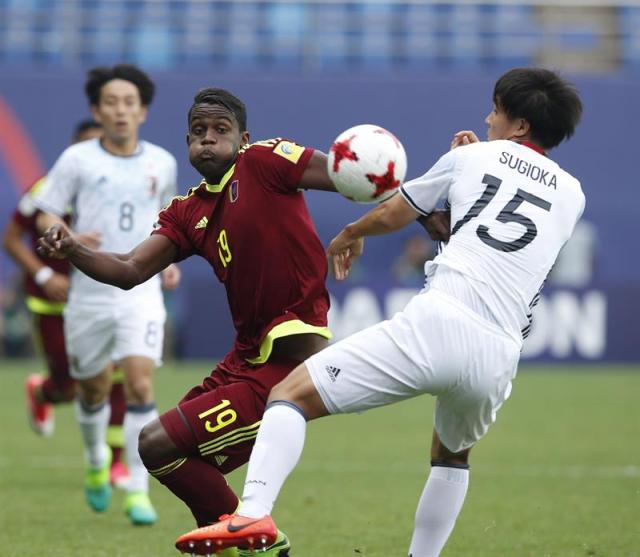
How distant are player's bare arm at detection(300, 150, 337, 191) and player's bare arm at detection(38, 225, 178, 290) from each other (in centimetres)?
79

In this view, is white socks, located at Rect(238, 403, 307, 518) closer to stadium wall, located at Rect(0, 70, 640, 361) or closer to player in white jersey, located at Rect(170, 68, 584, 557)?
player in white jersey, located at Rect(170, 68, 584, 557)

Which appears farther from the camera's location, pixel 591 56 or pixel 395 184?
pixel 591 56

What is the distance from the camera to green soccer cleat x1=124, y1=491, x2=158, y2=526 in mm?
8312

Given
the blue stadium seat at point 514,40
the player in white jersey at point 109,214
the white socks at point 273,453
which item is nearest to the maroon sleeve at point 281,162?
the white socks at point 273,453

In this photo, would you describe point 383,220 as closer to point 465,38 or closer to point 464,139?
point 464,139

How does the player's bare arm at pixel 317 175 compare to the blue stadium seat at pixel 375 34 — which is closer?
the player's bare arm at pixel 317 175

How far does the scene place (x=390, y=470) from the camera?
11.1 meters

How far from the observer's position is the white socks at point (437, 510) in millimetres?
5863

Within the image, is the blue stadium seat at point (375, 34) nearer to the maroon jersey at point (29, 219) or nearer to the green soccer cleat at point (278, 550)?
the maroon jersey at point (29, 219)

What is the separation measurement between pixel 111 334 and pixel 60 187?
1.09 m

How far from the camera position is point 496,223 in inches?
208

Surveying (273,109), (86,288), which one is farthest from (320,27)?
(86,288)

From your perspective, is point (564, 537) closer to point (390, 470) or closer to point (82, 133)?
point (390, 470)

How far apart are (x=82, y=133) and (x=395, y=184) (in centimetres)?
595
